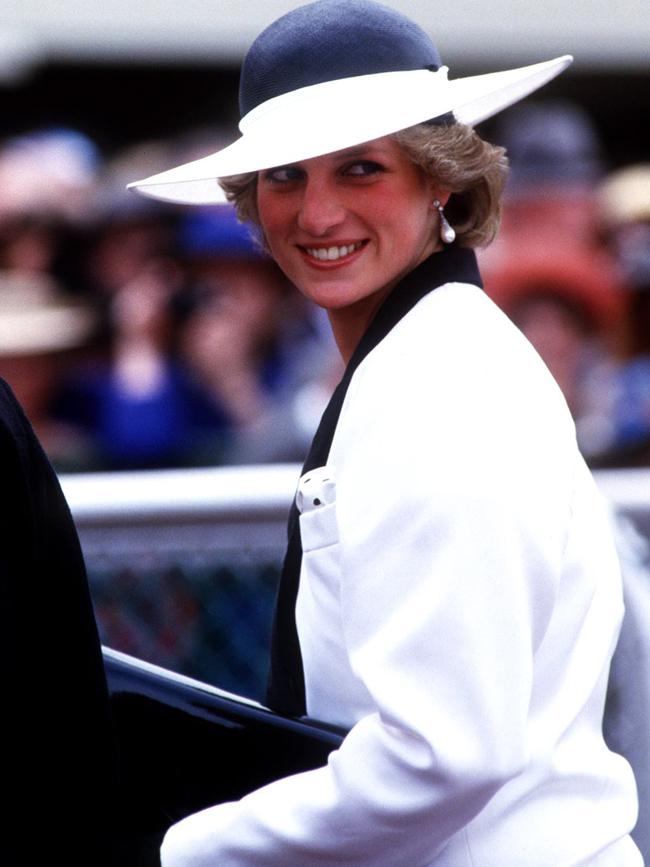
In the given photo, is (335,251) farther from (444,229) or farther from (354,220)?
(444,229)

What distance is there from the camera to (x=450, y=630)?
1.61 meters

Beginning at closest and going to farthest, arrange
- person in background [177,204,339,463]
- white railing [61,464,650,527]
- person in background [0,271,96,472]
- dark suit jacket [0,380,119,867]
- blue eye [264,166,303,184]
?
dark suit jacket [0,380,119,867] < blue eye [264,166,303,184] < white railing [61,464,650,527] < person in background [177,204,339,463] < person in background [0,271,96,472]

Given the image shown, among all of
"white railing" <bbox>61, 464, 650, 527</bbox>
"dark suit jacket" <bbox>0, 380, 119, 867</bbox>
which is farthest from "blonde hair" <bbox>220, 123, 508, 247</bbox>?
"white railing" <bbox>61, 464, 650, 527</bbox>

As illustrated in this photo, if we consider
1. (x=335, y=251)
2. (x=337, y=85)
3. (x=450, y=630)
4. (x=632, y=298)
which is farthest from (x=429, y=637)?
(x=632, y=298)

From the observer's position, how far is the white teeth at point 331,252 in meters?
2.00

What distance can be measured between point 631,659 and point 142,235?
4469 mm

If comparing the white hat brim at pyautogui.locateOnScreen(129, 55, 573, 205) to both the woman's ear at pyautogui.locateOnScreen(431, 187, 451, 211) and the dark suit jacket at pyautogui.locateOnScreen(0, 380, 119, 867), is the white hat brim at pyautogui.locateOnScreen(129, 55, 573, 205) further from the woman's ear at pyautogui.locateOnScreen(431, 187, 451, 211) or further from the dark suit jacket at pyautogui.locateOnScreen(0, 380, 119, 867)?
the dark suit jacket at pyautogui.locateOnScreen(0, 380, 119, 867)

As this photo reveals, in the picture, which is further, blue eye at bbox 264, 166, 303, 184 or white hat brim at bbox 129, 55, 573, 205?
blue eye at bbox 264, 166, 303, 184

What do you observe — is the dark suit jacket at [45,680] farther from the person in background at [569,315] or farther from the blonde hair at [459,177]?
the person in background at [569,315]

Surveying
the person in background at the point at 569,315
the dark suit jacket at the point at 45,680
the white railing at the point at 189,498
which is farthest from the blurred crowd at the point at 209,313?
the dark suit jacket at the point at 45,680

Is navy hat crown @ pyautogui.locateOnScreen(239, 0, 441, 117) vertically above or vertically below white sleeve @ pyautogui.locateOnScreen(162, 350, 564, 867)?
above

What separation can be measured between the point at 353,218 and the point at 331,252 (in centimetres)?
5

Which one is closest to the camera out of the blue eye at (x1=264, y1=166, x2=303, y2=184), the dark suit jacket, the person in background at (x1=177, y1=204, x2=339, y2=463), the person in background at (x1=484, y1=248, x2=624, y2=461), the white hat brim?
the dark suit jacket

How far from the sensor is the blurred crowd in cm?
553
